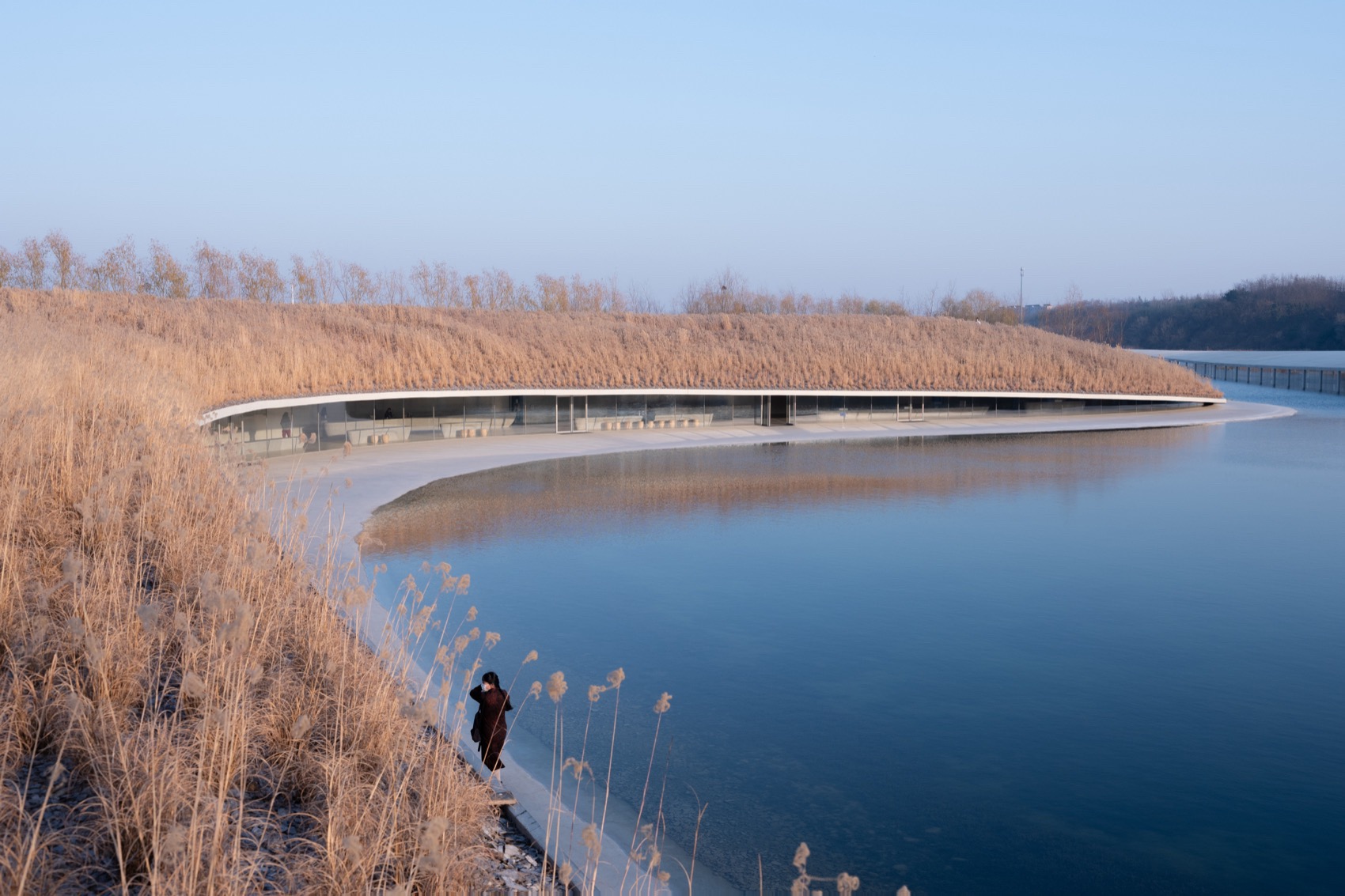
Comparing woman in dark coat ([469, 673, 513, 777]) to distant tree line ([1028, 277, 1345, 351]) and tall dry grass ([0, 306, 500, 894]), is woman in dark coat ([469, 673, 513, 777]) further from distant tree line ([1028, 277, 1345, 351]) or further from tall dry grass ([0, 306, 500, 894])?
distant tree line ([1028, 277, 1345, 351])

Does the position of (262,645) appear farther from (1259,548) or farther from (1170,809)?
(1259,548)

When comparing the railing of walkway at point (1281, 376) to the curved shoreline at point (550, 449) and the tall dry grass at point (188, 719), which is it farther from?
the tall dry grass at point (188, 719)

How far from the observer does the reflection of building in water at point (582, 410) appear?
57.4 ft

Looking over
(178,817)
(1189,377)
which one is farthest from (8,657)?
(1189,377)

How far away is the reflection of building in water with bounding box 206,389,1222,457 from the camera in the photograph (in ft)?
57.4

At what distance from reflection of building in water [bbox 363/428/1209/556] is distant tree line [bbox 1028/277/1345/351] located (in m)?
47.9

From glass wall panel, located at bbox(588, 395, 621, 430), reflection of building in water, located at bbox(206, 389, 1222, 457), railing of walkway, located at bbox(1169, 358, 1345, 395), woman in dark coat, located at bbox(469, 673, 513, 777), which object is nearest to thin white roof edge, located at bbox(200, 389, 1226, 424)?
reflection of building in water, located at bbox(206, 389, 1222, 457)

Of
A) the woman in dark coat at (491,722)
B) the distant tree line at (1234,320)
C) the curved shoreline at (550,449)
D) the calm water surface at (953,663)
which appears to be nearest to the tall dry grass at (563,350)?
the curved shoreline at (550,449)

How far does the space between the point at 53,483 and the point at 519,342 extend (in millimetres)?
20903

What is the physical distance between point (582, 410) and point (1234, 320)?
7511cm

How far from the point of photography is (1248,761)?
562cm

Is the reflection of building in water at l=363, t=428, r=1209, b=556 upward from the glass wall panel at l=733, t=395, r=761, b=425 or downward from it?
downward

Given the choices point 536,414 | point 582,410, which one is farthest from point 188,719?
point 582,410

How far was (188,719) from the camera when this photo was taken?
12.6 ft
